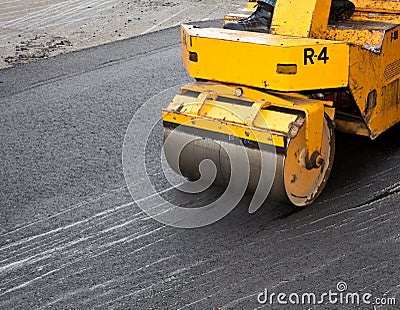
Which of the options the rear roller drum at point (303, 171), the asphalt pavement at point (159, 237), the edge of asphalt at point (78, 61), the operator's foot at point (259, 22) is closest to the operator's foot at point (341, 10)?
the operator's foot at point (259, 22)

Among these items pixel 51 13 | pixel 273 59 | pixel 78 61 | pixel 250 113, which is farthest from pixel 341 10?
pixel 51 13

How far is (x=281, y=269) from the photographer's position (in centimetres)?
373

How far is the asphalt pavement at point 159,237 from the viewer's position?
3.57 meters

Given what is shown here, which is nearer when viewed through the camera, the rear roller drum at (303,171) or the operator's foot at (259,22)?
the rear roller drum at (303,171)

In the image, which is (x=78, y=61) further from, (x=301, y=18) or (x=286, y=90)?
(x=286, y=90)

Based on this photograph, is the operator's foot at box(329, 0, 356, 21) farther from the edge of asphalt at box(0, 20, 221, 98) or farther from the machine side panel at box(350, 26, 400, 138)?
the edge of asphalt at box(0, 20, 221, 98)

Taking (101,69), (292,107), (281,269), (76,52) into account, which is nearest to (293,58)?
(292,107)

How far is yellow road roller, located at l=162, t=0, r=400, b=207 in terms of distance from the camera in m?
4.10

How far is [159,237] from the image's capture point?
4.12 metres

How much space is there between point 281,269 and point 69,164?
6.80 feet

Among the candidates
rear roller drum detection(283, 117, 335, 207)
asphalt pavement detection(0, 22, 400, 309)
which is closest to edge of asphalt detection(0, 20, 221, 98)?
asphalt pavement detection(0, 22, 400, 309)

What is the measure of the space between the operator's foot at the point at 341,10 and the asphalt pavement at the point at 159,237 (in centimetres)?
98

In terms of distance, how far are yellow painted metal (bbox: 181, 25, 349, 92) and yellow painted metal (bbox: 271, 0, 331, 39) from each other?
13 centimetres

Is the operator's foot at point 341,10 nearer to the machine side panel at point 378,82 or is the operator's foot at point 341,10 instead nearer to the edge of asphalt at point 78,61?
the machine side panel at point 378,82
